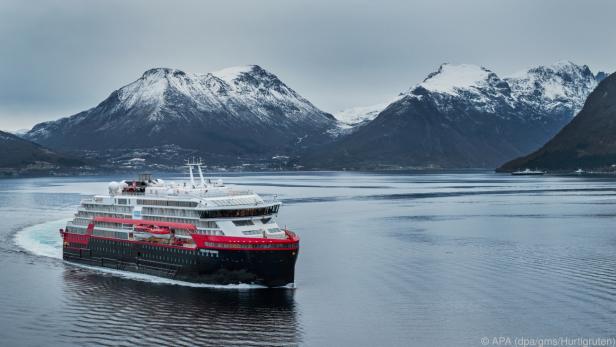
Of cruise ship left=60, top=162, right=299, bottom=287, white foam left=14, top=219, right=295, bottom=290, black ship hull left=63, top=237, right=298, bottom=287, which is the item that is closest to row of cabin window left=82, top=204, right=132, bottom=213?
cruise ship left=60, top=162, right=299, bottom=287

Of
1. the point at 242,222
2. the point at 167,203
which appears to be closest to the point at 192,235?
the point at 242,222

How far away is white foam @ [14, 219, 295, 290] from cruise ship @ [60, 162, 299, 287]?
471mm

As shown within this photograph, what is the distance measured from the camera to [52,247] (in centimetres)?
9294

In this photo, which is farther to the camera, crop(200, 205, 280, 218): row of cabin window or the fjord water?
crop(200, 205, 280, 218): row of cabin window

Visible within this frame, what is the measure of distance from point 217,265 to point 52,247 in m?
36.4

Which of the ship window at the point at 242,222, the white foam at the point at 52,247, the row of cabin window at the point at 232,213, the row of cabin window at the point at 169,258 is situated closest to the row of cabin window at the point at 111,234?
the white foam at the point at 52,247

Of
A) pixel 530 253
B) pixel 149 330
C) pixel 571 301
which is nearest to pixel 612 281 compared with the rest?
pixel 571 301

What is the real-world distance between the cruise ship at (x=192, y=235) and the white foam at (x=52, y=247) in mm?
471

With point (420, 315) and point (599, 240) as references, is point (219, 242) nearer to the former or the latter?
point (420, 315)

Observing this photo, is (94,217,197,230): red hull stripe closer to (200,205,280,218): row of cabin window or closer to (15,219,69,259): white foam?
(200,205,280,218): row of cabin window

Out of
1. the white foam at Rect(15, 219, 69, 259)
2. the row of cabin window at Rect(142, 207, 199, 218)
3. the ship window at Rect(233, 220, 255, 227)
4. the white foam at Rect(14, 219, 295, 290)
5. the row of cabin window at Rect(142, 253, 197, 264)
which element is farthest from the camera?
the white foam at Rect(15, 219, 69, 259)

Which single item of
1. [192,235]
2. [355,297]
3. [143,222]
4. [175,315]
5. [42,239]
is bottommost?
[175,315]

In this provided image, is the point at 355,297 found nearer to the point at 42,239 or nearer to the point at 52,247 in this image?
the point at 52,247

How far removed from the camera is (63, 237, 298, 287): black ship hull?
63.6m
